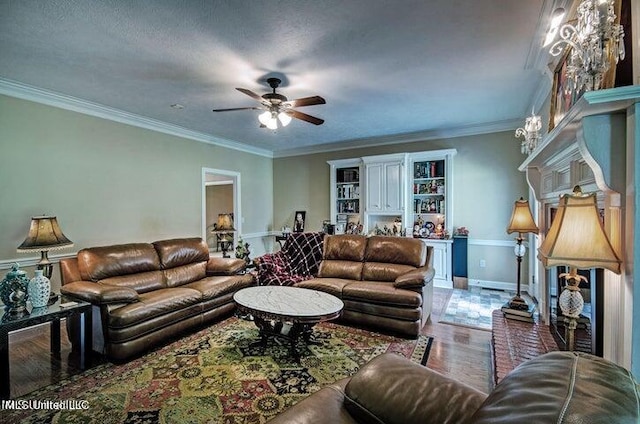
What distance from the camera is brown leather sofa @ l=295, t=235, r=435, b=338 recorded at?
313 cm

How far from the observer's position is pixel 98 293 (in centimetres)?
266

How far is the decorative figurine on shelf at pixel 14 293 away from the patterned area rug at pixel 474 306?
164 inches

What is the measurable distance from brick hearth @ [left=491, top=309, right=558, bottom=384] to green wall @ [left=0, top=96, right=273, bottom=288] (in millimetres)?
4773

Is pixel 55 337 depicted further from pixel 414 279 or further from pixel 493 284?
pixel 493 284

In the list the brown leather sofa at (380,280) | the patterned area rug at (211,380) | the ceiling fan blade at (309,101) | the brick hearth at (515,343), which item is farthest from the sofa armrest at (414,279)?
the ceiling fan blade at (309,101)

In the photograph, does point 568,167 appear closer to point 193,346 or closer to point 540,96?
point 540,96

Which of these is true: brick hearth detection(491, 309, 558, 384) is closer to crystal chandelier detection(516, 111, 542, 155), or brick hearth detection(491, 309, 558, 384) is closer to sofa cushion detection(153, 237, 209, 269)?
crystal chandelier detection(516, 111, 542, 155)

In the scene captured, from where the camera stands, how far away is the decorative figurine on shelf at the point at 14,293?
235cm

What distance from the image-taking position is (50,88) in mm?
3408

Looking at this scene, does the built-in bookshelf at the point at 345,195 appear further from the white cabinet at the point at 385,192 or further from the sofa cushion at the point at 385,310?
the sofa cushion at the point at 385,310

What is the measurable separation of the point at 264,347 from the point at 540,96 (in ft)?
13.8

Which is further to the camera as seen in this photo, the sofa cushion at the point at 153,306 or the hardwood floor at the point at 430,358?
the sofa cushion at the point at 153,306

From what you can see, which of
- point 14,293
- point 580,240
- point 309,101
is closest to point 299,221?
point 309,101

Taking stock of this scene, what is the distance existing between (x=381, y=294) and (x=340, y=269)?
88cm
